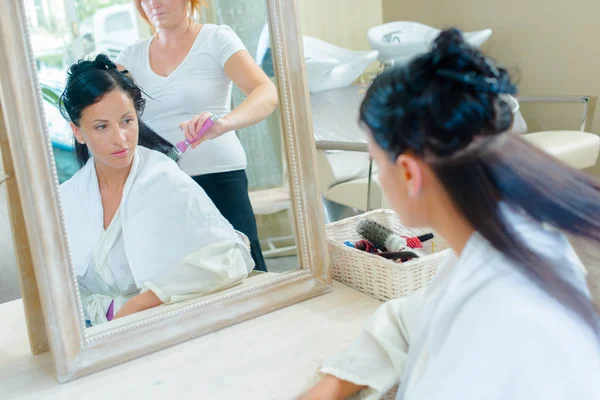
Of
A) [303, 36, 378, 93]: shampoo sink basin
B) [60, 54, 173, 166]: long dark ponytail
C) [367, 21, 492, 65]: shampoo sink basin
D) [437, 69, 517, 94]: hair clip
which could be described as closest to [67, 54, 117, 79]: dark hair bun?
[60, 54, 173, 166]: long dark ponytail

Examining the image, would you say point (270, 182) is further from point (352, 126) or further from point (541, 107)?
point (541, 107)

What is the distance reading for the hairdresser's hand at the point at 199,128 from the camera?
87cm

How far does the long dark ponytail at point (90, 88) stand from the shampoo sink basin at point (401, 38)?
184 cm

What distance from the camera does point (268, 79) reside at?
0.92 meters

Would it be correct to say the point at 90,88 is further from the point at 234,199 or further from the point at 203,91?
the point at 234,199

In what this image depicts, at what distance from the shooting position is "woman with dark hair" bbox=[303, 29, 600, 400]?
0.51 meters

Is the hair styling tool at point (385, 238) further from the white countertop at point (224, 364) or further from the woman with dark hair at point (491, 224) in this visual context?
the woman with dark hair at point (491, 224)

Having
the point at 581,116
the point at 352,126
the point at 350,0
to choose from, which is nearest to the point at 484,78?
the point at 352,126

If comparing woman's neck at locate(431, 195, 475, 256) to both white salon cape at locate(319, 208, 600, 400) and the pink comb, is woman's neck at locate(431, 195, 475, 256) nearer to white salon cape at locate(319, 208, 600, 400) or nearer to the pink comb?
white salon cape at locate(319, 208, 600, 400)

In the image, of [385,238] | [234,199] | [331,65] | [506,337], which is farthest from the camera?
[331,65]

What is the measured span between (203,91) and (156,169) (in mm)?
137

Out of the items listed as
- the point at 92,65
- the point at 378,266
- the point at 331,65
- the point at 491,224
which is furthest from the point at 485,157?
the point at 331,65

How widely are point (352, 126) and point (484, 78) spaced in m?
1.81

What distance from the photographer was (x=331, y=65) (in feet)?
7.04
